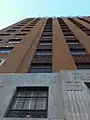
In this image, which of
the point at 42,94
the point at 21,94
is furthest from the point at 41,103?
the point at 21,94

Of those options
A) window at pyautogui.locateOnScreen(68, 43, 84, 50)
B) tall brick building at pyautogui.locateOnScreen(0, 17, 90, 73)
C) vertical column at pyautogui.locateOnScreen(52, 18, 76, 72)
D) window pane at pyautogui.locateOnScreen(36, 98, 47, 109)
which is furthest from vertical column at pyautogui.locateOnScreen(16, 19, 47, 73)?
window pane at pyautogui.locateOnScreen(36, 98, 47, 109)

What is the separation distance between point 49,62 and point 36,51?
362 centimetres

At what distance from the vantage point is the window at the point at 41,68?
1803 centimetres

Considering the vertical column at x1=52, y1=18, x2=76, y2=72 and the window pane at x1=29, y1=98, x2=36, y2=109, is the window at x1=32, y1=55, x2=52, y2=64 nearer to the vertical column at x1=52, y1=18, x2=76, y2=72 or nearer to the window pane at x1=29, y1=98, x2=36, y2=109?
the vertical column at x1=52, y1=18, x2=76, y2=72

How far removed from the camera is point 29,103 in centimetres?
1244

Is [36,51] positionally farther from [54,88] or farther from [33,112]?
[33,112]

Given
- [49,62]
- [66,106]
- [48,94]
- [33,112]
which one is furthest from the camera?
[49,62]

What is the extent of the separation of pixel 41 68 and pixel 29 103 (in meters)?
6.47

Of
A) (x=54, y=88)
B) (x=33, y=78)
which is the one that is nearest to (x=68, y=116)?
(x=54, y=88)

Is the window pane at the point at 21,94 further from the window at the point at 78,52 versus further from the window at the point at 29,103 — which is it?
the window at the point at 78,52

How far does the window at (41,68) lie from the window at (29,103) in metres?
4.62

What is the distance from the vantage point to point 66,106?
1099 cm

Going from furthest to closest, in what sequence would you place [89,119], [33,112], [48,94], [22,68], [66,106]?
[22,68], [48,94], [33,112], [66,106], [89,119]

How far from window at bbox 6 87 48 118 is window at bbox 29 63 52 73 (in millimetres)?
4617
